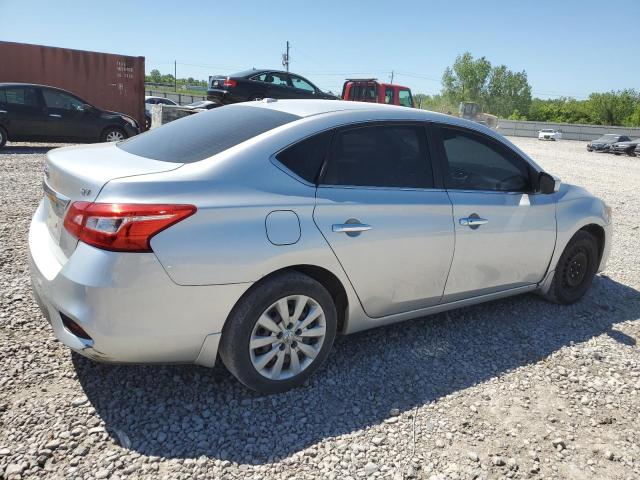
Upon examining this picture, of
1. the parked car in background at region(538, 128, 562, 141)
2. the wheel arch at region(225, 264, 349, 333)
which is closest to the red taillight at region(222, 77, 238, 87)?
the wheel arch at region(225, 264, 349, 333)

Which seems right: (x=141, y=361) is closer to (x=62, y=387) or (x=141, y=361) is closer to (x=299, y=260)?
(x=62, y=387)

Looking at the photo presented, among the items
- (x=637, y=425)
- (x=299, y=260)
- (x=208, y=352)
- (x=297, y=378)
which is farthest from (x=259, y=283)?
(x=637, y=425)

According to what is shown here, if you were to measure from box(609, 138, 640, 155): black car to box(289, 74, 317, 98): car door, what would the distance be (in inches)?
1026

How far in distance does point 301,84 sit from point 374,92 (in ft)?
16.2

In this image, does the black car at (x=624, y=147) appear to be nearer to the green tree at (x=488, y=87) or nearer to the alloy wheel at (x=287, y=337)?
the alloy wheel at (x=287, y=337)

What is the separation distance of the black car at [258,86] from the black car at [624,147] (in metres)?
25.7

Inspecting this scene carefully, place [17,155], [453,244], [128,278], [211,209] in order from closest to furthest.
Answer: [128,278] → [211,209] → [453,244] → [17,155]

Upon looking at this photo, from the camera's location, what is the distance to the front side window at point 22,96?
11.7 m

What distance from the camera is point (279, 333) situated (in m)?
2.78

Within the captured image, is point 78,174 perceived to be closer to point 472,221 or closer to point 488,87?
point 472,221

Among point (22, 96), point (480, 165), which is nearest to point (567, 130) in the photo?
point (22, 96)

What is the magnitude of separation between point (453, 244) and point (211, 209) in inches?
66.7

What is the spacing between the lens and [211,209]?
2451mm

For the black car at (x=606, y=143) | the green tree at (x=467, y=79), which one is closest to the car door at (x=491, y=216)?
the black car at (x=606, y=143)
